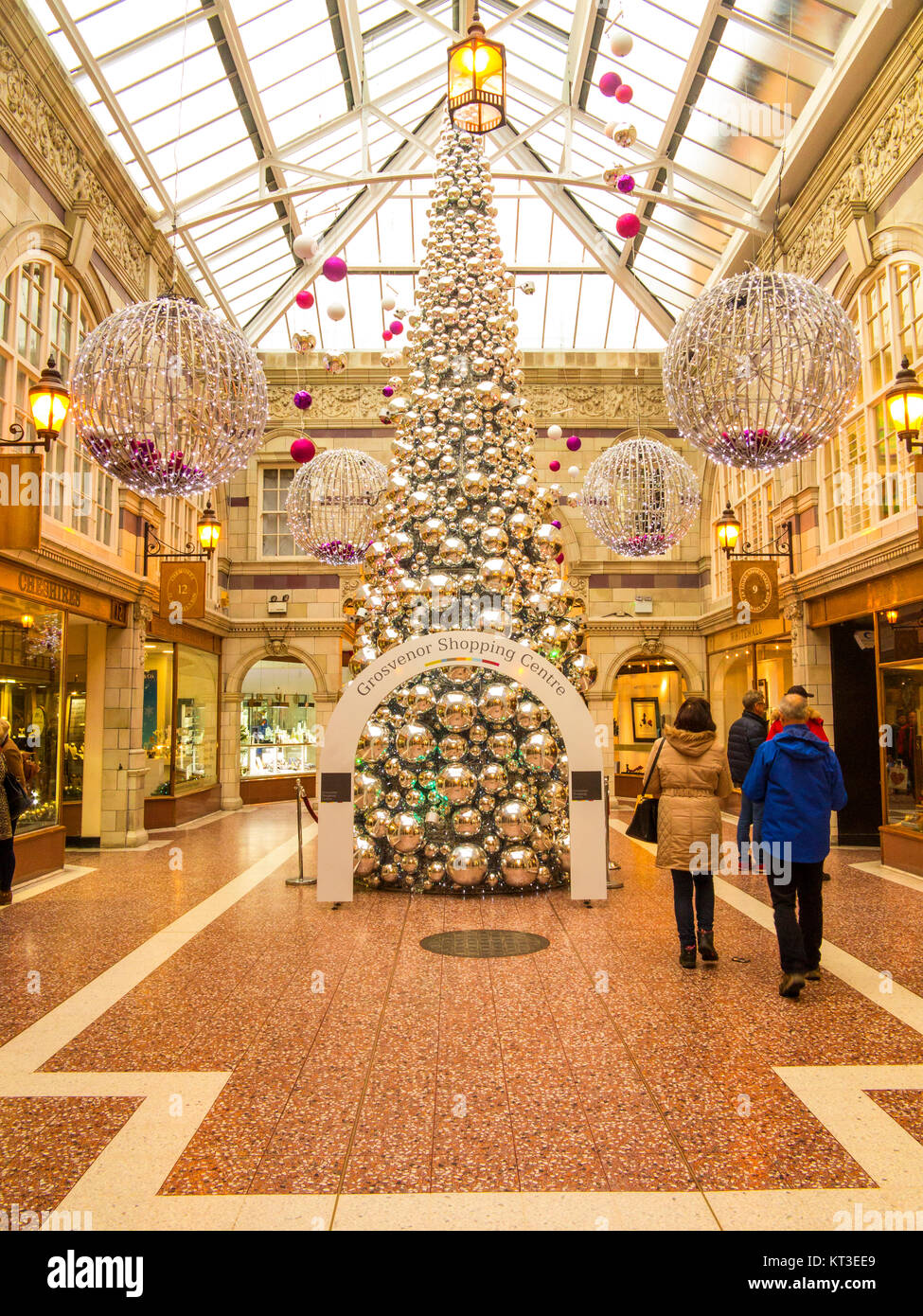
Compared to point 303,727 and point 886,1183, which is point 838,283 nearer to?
point 886,1183

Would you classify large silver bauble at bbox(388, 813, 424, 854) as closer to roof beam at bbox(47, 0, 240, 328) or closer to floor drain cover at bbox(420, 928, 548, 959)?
floor drain cover at bbox(420, 928, 548, 959)

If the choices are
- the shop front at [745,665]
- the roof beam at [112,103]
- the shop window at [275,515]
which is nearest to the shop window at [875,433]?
the shop front at [745,665]

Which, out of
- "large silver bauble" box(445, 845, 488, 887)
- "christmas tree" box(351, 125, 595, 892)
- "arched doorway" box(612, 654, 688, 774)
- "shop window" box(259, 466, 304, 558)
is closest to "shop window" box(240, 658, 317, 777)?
"shop window" box(259, 466, 304, 558)

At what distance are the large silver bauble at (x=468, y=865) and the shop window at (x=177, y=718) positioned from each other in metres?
7.22

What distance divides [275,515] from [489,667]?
11.5 metres

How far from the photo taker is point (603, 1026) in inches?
165

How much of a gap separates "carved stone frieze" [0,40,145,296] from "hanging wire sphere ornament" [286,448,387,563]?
139 inches

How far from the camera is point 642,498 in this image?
10.9 meters

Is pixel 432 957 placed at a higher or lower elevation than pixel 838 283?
lower

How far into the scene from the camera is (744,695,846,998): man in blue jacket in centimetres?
461

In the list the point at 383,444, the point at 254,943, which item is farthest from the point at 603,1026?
the point at 383,444

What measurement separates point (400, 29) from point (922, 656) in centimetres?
1108

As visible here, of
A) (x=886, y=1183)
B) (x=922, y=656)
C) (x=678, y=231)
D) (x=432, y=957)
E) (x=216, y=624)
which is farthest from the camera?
(x=216, y=624)

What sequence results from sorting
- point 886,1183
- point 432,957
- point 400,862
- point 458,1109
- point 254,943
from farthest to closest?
point 400,862 → point 254,943 → point 432,957 → point 458,1109 → point 886,1183
